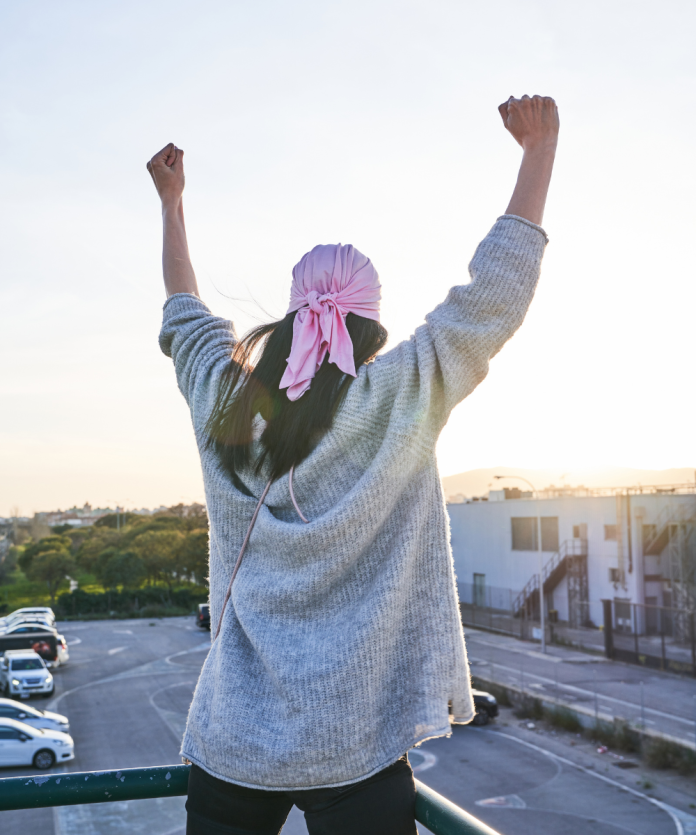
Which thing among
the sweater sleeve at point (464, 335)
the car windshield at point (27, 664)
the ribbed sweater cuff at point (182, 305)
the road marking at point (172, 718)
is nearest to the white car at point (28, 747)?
the road marking at point (172, 718)

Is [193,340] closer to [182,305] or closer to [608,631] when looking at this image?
[182,305]

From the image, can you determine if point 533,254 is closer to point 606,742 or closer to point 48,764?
point 48,764

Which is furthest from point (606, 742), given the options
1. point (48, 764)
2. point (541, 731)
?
point (48, 764)

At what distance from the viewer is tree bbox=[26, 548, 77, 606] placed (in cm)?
4244

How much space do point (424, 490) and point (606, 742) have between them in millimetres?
17659

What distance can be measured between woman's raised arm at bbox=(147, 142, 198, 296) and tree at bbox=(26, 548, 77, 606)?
145 ft

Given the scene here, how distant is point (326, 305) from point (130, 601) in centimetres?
4551

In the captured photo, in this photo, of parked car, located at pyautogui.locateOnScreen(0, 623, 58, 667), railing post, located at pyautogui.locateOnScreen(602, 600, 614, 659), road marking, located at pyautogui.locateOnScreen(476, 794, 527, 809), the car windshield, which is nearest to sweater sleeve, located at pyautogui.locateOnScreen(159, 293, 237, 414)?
road marking, located at pyautogui.locateOnScreen(476, 794, 527, 809)

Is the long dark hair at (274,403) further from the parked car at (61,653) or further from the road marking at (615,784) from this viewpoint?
the parked car at (61,653)

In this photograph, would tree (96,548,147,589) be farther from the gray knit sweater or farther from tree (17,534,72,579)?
the gray knit sweater

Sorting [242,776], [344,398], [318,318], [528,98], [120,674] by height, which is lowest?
[120,674]

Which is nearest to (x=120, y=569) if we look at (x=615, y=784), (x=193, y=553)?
(x=193, y=553)

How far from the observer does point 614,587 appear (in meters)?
29.9

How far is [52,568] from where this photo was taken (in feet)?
139
